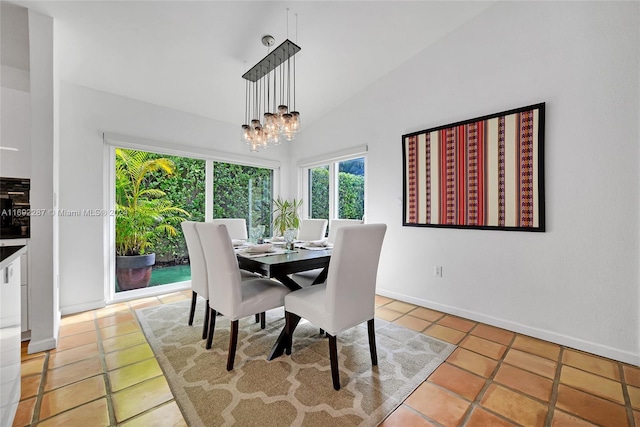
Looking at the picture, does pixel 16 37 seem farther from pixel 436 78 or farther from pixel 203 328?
pixel 436 78

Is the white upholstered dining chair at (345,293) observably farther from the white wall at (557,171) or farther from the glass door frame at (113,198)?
the glass door frame at (113,198)

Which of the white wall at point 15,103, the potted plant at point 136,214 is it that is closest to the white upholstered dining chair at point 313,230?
the potted plant at point 136,214

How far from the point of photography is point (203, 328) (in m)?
2.41

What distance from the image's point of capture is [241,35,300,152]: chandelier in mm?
2430

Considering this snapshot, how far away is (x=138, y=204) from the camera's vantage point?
3.41m

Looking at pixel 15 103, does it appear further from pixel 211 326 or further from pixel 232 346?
pixel 232 346

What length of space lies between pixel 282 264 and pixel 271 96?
256 cm

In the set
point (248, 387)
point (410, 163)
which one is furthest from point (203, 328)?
point (410, 163)

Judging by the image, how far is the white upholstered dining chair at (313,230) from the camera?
132 inches

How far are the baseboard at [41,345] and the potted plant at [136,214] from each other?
123 centimetres

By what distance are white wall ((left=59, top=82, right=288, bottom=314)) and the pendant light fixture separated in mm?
1358

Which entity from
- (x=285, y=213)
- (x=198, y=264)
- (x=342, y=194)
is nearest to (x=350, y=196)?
(x=342, y=194)

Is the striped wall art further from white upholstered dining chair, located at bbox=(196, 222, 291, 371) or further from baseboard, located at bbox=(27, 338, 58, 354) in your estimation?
baseboard, located at bbox=(27, 338, 58, 354)

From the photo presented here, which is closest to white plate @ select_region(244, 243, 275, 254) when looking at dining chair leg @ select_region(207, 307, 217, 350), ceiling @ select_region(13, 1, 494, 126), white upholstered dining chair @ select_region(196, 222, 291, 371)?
white upholstered dining chair @ select_region(196, 222, 291, 371)
